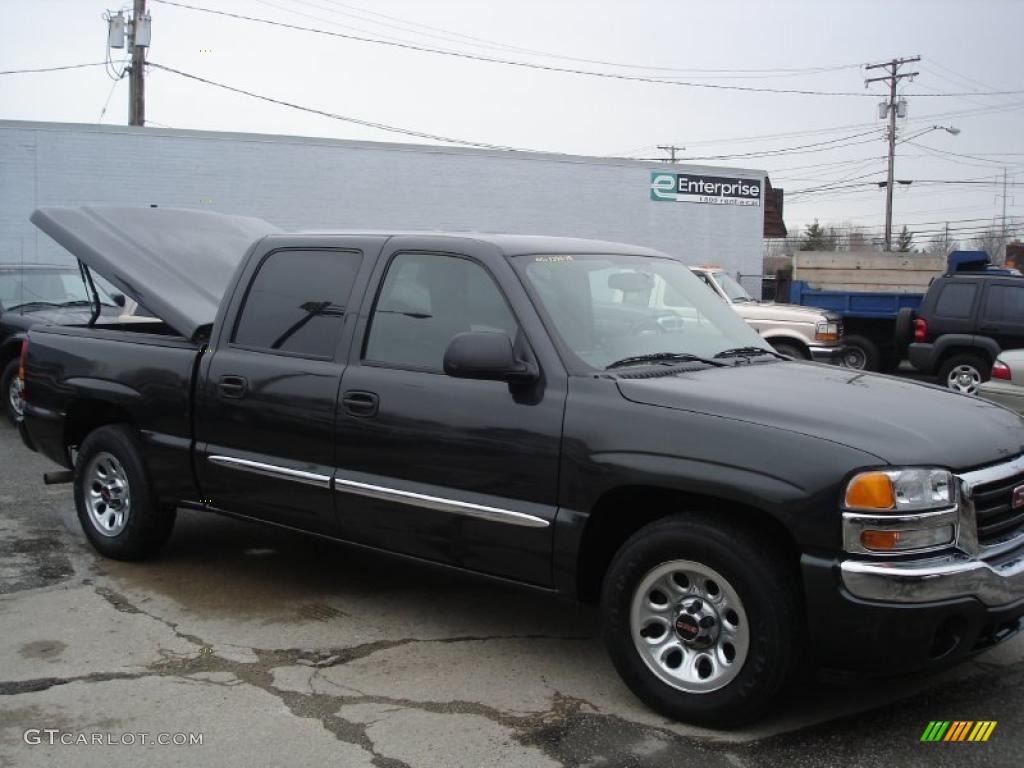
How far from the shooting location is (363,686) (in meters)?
4.26

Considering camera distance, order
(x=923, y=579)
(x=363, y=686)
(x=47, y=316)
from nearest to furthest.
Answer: (x=923, y=579) → (x=363, y=686) → (x=47, y=316)

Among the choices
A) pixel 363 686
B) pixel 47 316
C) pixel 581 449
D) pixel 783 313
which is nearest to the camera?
pixel 581 449

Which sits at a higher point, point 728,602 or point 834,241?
point 834,241

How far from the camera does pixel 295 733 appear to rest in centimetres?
382

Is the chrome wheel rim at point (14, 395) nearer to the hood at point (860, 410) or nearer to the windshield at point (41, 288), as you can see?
the windshield at point (41, 288)

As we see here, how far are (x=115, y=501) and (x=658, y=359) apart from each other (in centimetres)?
340

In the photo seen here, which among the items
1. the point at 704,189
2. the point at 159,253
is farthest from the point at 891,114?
the point at 159,253

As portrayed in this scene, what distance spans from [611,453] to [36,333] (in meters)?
4.19

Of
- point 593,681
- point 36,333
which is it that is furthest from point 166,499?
point 593,681

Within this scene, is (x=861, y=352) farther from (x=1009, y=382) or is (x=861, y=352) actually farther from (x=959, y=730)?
(x=959, y=730)

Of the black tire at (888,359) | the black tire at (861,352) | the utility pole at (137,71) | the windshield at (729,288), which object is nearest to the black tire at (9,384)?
the windshield at (729,288)

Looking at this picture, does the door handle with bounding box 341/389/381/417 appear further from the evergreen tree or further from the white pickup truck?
the evergreen tree

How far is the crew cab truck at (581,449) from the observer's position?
351 cm

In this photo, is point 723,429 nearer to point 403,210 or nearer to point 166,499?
point 166,499
